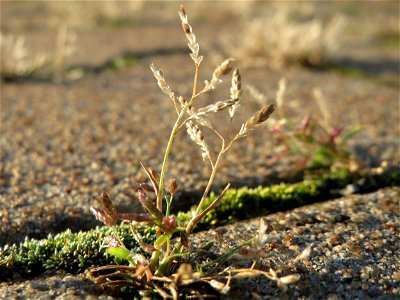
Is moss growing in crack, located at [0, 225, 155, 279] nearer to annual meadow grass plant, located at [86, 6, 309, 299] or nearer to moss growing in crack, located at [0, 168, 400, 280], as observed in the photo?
moss growing in crack, located at [0, 168, 400, 280]

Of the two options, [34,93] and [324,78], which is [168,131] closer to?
[34,93]

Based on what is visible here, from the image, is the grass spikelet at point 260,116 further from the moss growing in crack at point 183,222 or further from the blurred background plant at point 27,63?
the blurred background plant at point 27,63

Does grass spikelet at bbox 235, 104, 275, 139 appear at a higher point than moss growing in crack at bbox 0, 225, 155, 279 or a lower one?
higher

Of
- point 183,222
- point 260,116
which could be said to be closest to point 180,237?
point 260,116

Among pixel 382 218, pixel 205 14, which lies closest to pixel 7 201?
pixel 382 218

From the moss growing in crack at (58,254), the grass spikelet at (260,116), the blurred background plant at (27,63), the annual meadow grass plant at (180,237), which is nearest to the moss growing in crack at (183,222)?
the moss growing in crack at (58,254)

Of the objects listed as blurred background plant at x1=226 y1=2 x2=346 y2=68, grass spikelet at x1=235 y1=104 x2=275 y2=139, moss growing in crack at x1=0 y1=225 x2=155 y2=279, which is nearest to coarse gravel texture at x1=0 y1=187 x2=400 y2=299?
moss growing in crack at x1=0 y1=225 x2=155 y2=279
